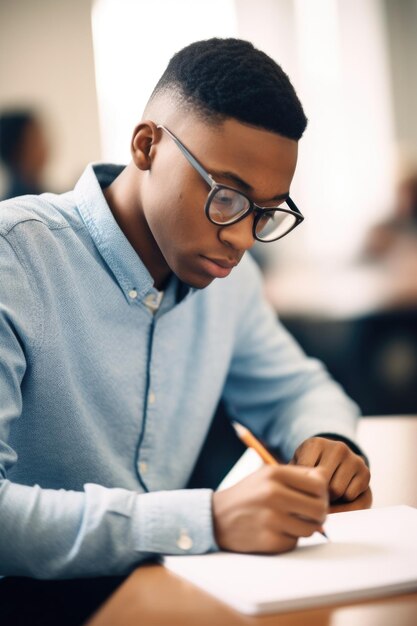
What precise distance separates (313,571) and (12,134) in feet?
12.3

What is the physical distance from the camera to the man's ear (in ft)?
4.01

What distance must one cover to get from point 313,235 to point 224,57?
580 centimetres

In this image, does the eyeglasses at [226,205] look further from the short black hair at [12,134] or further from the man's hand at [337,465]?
the short black hair at [12,134]

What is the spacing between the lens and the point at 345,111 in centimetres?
697

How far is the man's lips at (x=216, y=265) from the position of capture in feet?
3.88

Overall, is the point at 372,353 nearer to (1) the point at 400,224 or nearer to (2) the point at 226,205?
(1) the point at 400,224

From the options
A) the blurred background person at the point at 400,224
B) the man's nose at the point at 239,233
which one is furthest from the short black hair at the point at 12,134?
the man's nose at the point at 239,233

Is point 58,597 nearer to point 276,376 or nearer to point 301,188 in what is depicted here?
point 276,376

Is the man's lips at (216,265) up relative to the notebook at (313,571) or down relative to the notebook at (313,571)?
up

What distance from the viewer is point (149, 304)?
1.30m

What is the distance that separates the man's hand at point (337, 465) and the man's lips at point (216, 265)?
30 cm

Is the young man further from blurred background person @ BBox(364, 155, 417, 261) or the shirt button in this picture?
blurred background person @ BBox(364, 155, 417, 261)

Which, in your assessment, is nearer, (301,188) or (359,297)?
(359,297)

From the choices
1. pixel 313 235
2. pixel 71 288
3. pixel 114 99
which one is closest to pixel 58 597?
pixel 71 288
